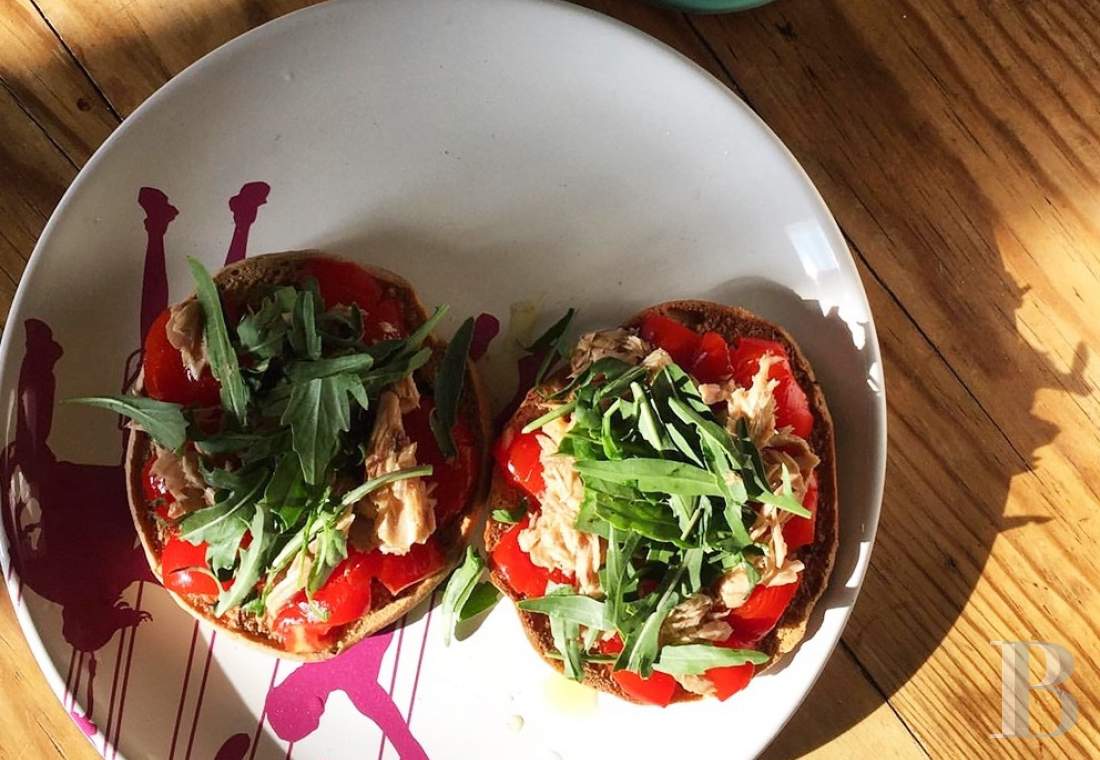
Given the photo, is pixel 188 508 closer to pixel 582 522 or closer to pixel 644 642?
pixel 582 522

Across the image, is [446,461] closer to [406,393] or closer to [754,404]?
[406,393]

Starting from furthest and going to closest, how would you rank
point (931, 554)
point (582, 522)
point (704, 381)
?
point (931, 554), point (704, 381), point (582, 522)

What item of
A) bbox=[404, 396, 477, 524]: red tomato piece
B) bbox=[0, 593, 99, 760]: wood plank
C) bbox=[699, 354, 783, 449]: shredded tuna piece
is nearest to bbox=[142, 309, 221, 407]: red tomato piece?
bbox=[404, 396, 477, 524]: red tomato piece

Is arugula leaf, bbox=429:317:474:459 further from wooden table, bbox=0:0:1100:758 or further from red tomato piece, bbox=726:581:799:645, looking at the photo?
wooden table, bbox=0:0:1100:758

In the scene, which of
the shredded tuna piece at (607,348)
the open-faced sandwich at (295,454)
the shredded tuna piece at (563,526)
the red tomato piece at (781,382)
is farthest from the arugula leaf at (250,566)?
the red tomato piece at (781,382)

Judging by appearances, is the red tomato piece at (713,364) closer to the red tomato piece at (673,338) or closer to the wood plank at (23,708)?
the red tomato piece at (673,338)

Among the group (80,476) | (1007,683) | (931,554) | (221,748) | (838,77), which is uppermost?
(80,476)

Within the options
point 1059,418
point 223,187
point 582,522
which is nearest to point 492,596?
point 582,522
